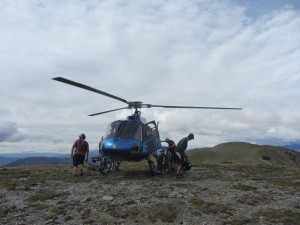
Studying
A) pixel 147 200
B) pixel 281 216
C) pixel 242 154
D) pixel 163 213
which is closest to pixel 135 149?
pixel 147 200

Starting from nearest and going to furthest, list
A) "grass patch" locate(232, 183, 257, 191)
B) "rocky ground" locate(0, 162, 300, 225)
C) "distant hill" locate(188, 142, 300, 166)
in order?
"rocky ground" locate(0, 162, 300, 225)
"grass patch" locate(232, 183, 257, 191)
"distant hill" locate(188, 142, 300, 166)

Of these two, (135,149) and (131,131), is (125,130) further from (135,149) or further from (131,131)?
(135,149)

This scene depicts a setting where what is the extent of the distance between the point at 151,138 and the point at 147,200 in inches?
322

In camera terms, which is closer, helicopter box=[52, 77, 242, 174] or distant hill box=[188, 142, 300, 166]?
helicopter box=[52, 77, 242, 174]

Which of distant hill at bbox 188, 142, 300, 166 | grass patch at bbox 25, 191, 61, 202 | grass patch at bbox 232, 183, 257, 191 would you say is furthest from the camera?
distant hill at bbox 188, 142, 300, 166

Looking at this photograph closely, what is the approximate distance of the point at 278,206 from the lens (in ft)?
50.2

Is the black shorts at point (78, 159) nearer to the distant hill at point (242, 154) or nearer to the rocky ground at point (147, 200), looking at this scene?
the rocky ground at point (147, 200)

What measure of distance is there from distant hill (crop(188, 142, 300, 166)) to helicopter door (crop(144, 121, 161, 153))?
361 feet

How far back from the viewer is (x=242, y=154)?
140 m

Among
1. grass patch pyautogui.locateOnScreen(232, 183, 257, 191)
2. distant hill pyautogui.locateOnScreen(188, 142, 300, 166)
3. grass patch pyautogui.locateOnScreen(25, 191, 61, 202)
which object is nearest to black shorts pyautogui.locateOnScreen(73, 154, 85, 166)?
grass patch pyautogui.locateOnScreen(25, 191, 61, 202)

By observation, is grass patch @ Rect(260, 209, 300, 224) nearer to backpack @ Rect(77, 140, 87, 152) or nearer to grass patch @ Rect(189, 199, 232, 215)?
grass patch @ Rect(189, 199, 232, 215)

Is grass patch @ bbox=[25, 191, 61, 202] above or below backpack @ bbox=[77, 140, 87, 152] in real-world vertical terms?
below

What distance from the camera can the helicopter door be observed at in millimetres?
22484

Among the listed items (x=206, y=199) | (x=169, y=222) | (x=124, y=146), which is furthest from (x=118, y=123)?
(x=169, y=222)
